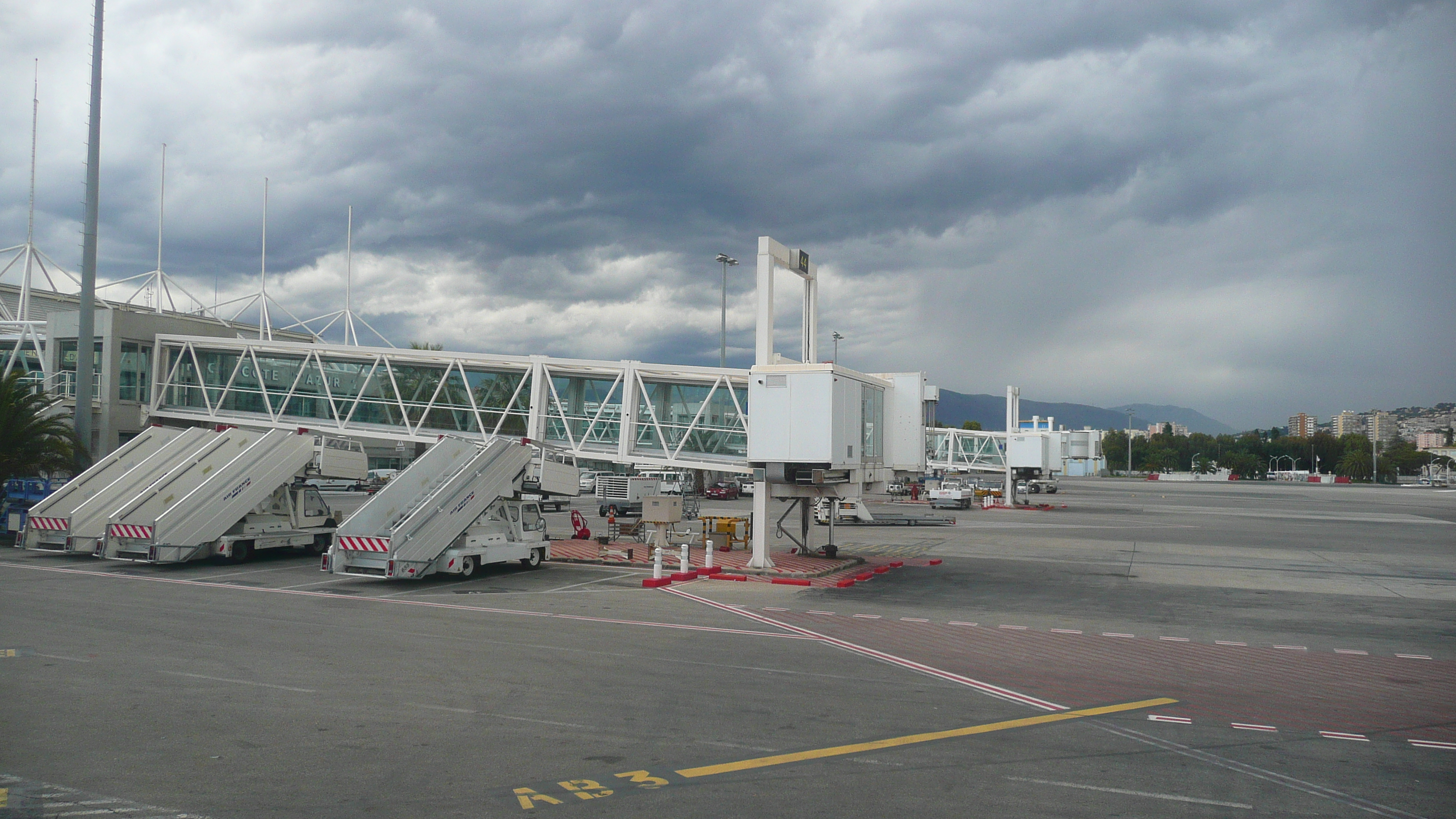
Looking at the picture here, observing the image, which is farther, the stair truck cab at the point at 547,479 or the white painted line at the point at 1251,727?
the stair truck cab at the point at 547,479

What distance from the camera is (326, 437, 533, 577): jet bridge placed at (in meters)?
19.6

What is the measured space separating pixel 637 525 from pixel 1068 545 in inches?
640

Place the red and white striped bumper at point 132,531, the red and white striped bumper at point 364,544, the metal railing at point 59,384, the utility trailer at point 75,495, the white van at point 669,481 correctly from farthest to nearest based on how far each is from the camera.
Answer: the white van at point 669,481 < the metal railing at point 59,384 < the utility trailer at point 75,495 < the red and white striped bumper at point 132,531 < the red and white striped bumper at point 364,544

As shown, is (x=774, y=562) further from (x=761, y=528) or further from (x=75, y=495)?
(x=75, y=495)

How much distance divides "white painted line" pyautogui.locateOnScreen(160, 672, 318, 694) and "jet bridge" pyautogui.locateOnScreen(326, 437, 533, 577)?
8.23m

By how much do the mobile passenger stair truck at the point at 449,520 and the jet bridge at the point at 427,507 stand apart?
19 mm

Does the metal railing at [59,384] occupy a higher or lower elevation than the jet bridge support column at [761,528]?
higher

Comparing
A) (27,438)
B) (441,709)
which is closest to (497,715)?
(441,709)

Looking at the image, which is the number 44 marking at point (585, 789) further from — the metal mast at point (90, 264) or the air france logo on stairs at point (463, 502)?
the metal mast at point (90, 264)

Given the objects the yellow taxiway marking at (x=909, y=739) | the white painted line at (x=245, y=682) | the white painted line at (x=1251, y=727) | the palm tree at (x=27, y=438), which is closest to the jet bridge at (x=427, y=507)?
the white painted line at (x=245, y=682)

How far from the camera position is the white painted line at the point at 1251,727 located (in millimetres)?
9562

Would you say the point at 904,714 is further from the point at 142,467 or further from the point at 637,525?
the point at 142,467

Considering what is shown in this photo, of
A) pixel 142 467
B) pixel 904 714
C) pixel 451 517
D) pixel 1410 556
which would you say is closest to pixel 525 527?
pixel 451 517

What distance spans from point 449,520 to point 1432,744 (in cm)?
1790
